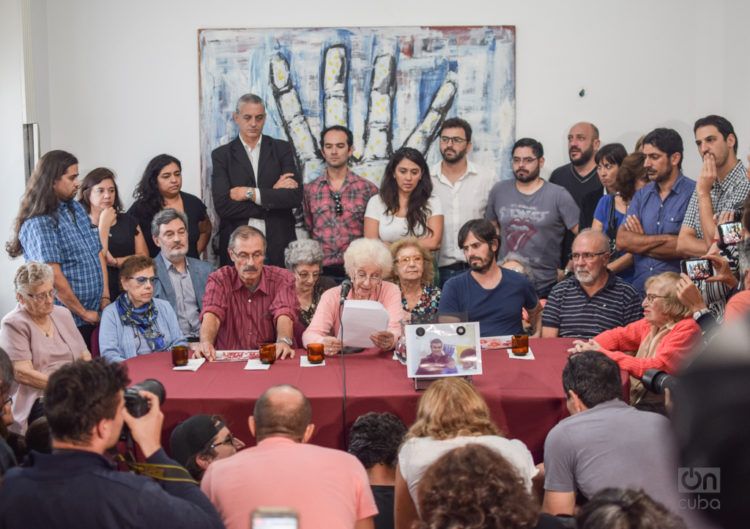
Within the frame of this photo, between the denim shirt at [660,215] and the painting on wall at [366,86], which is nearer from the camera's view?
Answer: the denim shirt at [660,215]

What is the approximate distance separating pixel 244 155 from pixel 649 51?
2893mm

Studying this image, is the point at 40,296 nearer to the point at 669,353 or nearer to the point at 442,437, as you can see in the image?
the point at 442,437

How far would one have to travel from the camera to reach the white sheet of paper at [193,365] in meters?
3.55

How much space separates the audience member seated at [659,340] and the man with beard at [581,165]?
7.11 ft

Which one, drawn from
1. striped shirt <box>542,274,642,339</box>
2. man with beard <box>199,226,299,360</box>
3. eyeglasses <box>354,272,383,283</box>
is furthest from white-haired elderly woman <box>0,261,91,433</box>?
striped shirt <box>542,274,642,339</box>

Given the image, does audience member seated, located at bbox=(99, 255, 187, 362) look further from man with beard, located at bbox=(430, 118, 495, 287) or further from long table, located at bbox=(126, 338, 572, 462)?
man with beard, located at bbox=(430, 118, 495, 287)

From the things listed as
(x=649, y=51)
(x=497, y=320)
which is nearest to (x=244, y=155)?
(x=497, y=320)

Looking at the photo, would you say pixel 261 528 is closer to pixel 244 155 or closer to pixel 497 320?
pixel 497 320

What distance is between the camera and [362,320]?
3596 mm

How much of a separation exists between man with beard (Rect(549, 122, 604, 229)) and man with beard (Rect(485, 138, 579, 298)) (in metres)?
0.30

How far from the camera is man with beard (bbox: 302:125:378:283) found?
18.4 ft

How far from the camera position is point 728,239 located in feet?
12.3

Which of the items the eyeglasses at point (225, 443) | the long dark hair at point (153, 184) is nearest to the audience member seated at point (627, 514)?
the eyeglasses at point (225, 443)

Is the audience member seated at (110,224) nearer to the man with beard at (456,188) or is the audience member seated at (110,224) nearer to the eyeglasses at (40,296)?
the eyeglasses at (40,296)
